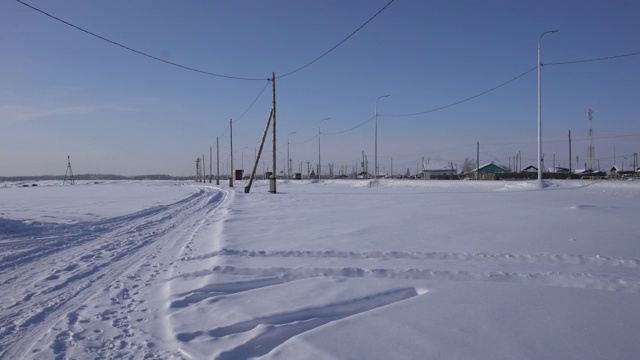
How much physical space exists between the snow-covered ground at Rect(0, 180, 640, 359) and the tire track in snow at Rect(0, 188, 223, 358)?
0.03m

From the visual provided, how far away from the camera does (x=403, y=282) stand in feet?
17.5

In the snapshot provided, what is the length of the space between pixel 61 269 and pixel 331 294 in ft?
16.1

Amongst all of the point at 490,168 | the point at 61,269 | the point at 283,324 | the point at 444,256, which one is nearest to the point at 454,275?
the point at 444,256

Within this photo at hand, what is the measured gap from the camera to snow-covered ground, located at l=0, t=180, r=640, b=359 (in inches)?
138

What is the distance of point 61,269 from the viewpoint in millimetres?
6656

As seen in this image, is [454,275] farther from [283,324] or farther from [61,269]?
[61,269]

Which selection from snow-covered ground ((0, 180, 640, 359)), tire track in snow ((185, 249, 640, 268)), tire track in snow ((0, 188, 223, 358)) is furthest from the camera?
tire track in snow ((185, 249, 640, 268))

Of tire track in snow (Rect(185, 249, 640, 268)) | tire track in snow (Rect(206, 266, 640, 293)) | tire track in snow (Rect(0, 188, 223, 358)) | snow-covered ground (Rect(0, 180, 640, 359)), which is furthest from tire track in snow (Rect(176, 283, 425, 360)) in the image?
tire track in snow (Rect(185, 249, 640, 268))

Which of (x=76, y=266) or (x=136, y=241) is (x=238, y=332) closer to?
(x=76, y=266)

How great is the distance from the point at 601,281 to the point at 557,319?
6.28 feet

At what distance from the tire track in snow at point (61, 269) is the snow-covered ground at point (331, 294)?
0.03m

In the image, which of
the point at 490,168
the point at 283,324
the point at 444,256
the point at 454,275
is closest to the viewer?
the point at 283,324

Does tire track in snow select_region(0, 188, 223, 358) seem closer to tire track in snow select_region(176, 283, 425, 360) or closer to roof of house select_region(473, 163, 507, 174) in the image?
tire track in snow select_region(176, 283, 425, 360)

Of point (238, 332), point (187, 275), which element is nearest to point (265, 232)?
point (187, 275)
